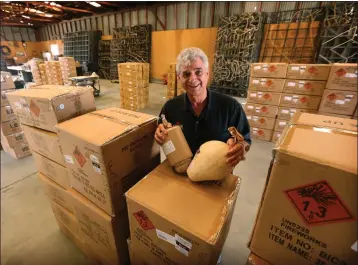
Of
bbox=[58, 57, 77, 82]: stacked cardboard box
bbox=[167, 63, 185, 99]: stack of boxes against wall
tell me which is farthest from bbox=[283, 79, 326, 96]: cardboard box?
bbox=[58, 57, 77, 82]: stacked cardboard box

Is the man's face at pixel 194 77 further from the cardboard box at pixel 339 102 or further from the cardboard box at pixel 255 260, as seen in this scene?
the cardboard box at pixel 339 102

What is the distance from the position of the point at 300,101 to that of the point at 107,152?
3370 millimetres

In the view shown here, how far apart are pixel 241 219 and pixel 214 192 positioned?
1224 mm

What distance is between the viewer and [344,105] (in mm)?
2744

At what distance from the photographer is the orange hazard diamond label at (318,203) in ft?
1.47

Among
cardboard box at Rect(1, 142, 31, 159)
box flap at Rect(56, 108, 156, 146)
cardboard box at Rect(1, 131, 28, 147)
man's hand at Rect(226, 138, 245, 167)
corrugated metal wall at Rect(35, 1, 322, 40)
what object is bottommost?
cardboard box at Rect(1, 142, 31, 159)

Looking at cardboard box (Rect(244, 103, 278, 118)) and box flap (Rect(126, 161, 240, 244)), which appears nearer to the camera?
box flap (Rect(126, 161, 240, 244))

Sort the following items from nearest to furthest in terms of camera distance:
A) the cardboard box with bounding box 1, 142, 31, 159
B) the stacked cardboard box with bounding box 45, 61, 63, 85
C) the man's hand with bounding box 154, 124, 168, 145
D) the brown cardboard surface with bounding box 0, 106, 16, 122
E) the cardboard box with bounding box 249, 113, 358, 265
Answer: the cardboard box with bounding box 249, 113, 358, 265 → the man's hand with bounding box 154, 124, 168, 145 → the brown cardboard surface with bounding box 0, 106, 16, 122 → the cardboard box with bounding box 1, 142, 31, 159 → the stacked cardboard box with bounding box 45, 61, 63, 85

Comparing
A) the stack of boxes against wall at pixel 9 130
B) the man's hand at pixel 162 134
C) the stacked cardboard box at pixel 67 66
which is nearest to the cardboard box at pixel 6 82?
the stack of boxes against wall at pixel 9 130

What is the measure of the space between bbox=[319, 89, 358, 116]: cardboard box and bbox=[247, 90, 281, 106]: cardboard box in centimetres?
66

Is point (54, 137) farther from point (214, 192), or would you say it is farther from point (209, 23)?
point (209, 23)

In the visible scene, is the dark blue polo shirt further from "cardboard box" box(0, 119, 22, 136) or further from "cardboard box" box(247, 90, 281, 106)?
"cardboard box" box(0, 119, 22, 136)

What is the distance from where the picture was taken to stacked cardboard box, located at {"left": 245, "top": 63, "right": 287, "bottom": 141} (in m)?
3.13

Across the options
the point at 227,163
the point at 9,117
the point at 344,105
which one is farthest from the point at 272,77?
the point at 9,117
